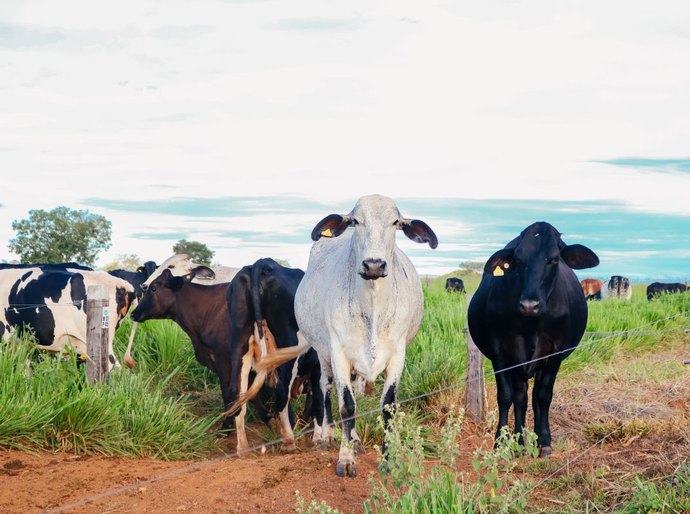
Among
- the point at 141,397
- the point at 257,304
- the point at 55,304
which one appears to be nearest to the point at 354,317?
the point at 257,304

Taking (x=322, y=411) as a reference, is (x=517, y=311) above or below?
above

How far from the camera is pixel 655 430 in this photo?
305 inches

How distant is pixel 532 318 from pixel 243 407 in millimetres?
3173

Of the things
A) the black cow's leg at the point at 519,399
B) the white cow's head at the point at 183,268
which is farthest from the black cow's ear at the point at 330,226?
the white cow's head at the point at 183,268

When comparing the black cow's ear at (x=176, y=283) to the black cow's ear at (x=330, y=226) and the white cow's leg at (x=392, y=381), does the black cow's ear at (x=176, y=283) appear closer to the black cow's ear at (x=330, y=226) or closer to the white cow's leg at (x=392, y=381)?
the black cow's ear at (x=330, y=226)

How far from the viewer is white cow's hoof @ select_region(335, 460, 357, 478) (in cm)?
650

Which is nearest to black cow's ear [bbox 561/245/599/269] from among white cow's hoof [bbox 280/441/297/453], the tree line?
white cow's hoof [bbox 280/441/297/453]

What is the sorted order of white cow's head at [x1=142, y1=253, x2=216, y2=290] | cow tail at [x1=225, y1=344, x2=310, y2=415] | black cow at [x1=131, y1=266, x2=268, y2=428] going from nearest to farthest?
cow tail at [x1=225, y1=344, x2=310, y2=415] → black cow at [x1=131, y1=266, x2=268, y2=428] → white cow's head at [x1=142, y1=253, x2=216, y2=290]

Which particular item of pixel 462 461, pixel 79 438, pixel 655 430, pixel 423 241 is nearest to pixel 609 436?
pixel 655 430

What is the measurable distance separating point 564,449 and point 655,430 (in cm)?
86

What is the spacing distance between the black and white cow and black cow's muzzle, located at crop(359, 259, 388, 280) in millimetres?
5419

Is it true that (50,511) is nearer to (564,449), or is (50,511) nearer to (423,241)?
(423,241)

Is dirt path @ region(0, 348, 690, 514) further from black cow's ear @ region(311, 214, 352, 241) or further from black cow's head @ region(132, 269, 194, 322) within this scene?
black cow's head @ region(132, 269, 194, 322)

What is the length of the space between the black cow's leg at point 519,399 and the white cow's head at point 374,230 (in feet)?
4.99
